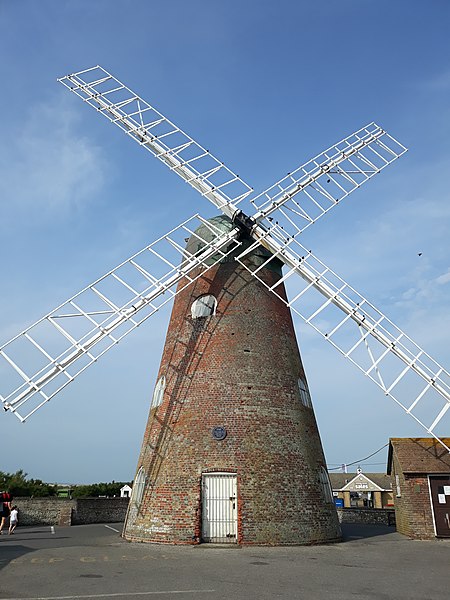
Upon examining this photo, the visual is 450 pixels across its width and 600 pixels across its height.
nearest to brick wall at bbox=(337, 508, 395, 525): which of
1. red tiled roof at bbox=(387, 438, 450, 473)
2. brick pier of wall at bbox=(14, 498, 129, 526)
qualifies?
red tiled roof at bbox=(387, 438, 450, 473)

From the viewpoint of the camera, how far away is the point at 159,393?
15031mm

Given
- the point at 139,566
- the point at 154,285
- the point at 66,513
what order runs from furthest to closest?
the point at 66,513 → the point at 154,285 → the point at 139,566

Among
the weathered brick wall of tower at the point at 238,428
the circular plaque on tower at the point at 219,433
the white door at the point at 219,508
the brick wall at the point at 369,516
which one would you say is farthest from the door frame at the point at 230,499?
the brick wall at the point at 369,516

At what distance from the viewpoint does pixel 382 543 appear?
1430 cm

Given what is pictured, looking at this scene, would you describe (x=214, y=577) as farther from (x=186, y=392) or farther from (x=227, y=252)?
(x=227, y=252)

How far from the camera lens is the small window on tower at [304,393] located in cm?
1465

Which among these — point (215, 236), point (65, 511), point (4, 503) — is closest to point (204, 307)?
point (215, 236)

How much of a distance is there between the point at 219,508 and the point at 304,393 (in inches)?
167

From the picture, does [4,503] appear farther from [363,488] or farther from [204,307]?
[363,488]

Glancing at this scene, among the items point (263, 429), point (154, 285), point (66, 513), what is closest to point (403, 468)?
point (263, 429)

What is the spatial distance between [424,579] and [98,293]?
978cm

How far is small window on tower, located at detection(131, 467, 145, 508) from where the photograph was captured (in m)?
13.9

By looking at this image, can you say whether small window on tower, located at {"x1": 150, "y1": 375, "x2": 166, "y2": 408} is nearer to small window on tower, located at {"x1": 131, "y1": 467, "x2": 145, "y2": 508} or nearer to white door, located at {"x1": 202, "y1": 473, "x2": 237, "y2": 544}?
small window on tower, located at {"x1": 131, "y1": 467, "x2": 145, "y2": 508}

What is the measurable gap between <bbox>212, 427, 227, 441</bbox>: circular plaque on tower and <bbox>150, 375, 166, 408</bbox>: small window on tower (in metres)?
2.28
